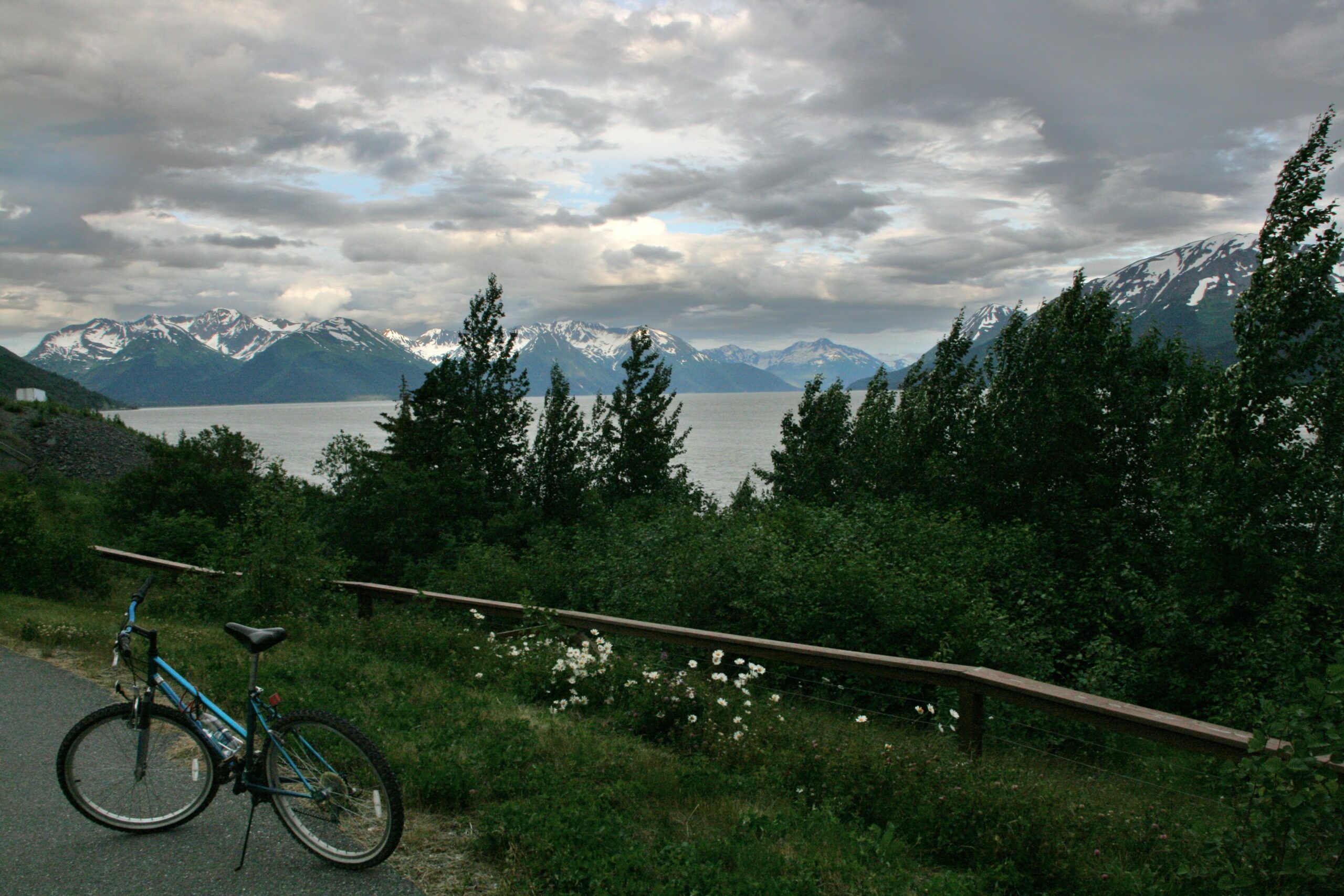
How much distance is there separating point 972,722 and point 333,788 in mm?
3976

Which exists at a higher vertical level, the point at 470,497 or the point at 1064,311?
the point at 1064,311

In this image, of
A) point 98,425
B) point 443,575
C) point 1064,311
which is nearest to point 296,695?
point 443,575

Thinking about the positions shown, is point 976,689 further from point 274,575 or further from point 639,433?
point 639,433

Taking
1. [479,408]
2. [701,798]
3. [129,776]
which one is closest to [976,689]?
[701,798]

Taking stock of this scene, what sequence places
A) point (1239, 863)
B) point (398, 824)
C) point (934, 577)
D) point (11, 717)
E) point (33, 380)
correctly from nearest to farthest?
point (1239, 863), point (398, 824), point (11, 717), point (934, 577), point (33, 380)

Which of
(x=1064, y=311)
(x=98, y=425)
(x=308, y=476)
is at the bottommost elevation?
(x=308, y=476)

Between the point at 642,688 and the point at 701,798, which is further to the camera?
Result: the point at 642,688

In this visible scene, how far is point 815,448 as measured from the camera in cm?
3931

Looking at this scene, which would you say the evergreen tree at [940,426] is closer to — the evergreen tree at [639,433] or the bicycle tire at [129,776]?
the evergreen tree at [639,433]

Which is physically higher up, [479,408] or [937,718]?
[479,408]

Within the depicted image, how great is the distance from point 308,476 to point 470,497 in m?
47.1

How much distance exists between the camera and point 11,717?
603 centimetres

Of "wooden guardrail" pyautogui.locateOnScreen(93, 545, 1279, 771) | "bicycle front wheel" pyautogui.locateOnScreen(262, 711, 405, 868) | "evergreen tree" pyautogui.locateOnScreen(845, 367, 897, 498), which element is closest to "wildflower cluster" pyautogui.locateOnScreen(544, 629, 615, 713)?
"wooden guardrail" pyautogui.locateOnScreen(93, 545, 1279, 771)

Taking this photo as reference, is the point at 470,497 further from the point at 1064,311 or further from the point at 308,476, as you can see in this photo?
the point at 308,476
